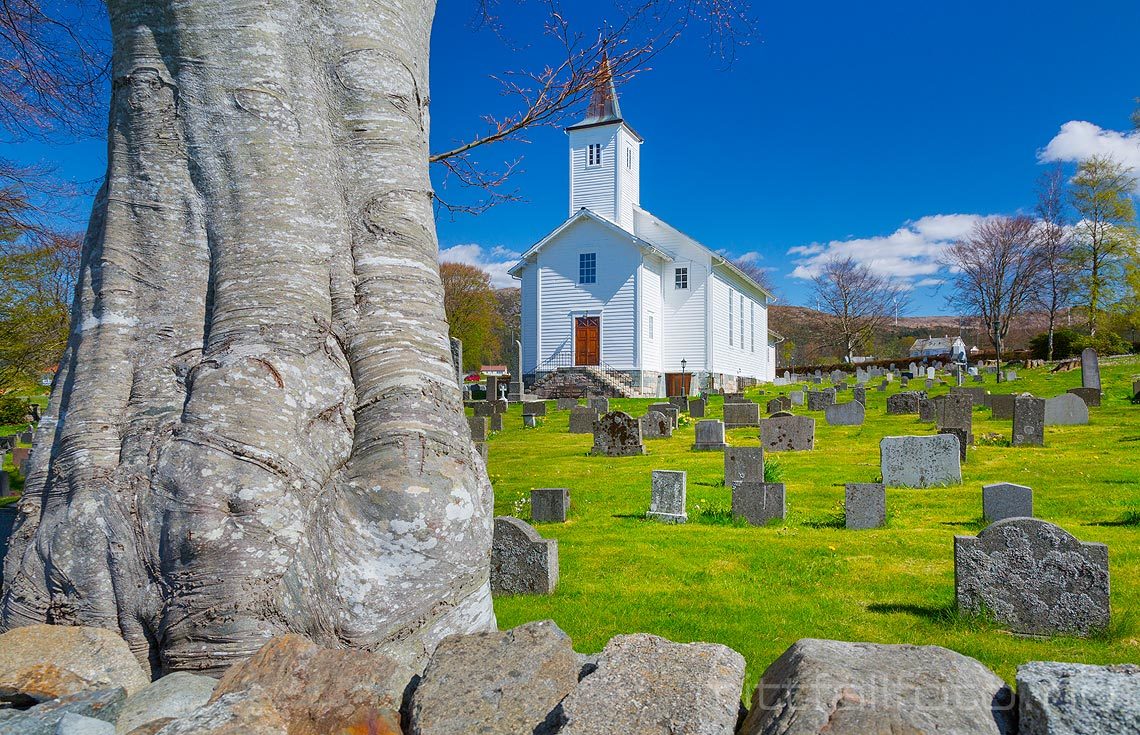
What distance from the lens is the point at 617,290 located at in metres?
34.2

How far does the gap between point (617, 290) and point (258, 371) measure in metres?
31.1

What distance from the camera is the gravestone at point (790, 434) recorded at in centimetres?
1519

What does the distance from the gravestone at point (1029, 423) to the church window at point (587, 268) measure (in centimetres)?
2225

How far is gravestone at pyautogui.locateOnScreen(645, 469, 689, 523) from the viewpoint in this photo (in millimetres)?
9164

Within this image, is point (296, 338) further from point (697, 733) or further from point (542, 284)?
point (542, 284)

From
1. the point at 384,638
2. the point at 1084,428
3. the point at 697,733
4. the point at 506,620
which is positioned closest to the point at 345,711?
the point at 384,638

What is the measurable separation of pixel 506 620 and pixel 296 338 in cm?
256

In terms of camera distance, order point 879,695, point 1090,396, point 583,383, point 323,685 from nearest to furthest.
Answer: point 879,695 → point 323,685 → point 1090,396 → point 583,383

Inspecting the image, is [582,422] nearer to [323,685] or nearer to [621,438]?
[621,438]

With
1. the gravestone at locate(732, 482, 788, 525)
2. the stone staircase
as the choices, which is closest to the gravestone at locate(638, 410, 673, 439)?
the gravestone at locate(732, 482, 788, 525)

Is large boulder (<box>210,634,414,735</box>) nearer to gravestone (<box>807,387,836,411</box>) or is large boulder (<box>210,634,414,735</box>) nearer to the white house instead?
gravestone (<box>807,387,836,411</box>)

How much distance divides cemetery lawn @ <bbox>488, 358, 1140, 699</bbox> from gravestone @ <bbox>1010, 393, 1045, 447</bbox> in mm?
327

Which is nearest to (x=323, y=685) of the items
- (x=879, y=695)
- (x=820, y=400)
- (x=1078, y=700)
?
(x=879, y=695)

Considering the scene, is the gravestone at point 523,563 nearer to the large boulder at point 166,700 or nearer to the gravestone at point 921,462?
the large boulder at point 166,700
